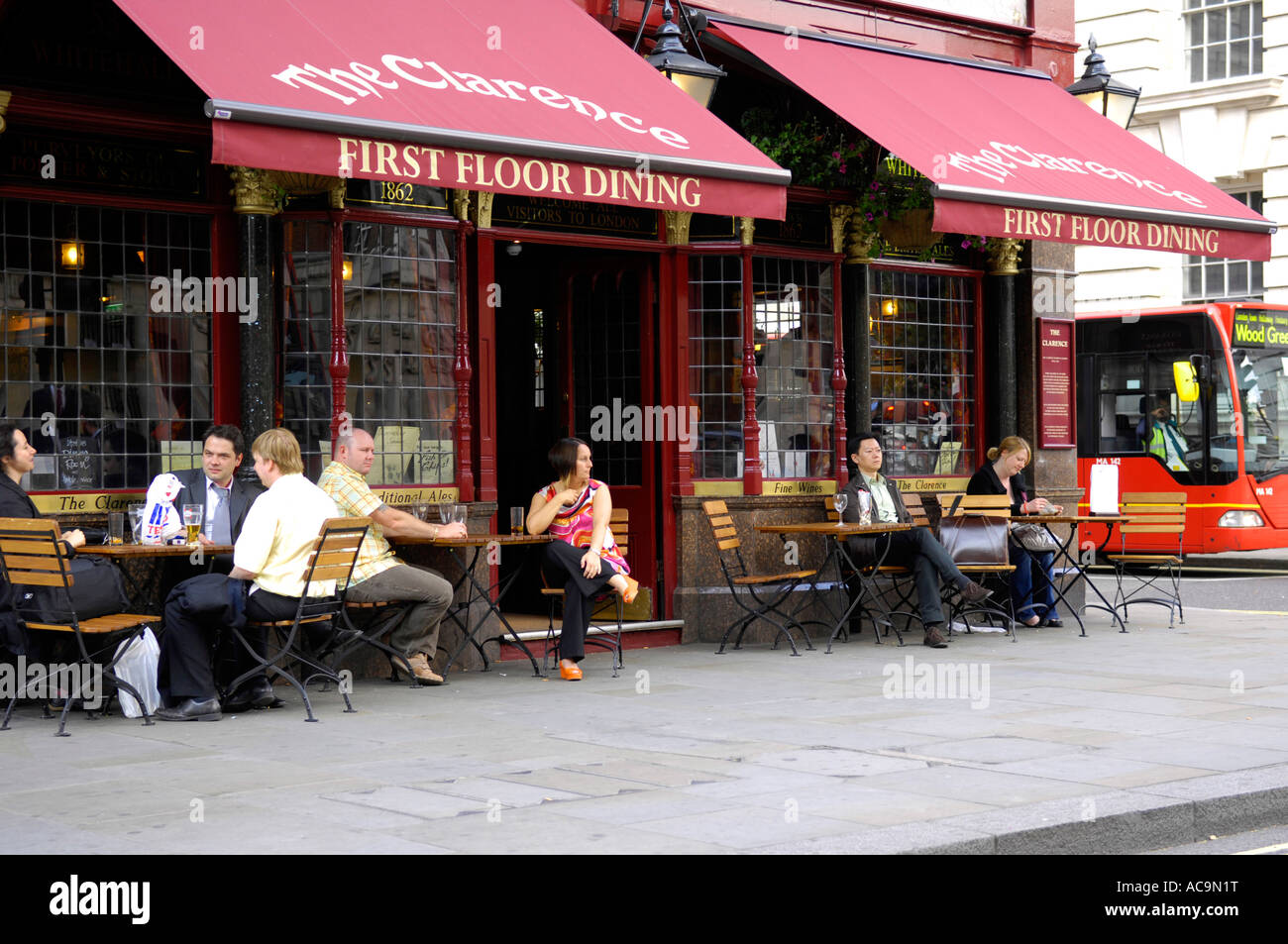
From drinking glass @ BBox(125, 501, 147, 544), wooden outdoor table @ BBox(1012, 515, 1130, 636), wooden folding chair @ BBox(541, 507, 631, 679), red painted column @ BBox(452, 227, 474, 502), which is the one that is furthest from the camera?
wooden outdoor table @ BBox(1012, 515, 1130, 636)

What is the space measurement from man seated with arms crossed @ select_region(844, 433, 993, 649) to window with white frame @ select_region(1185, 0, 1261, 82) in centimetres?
1701

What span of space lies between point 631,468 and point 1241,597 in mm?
7589

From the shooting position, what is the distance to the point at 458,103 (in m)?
9.23

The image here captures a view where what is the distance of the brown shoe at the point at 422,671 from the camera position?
10.1 metres

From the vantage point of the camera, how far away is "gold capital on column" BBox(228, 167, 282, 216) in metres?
10.1

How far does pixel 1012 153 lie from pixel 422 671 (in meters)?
5.93

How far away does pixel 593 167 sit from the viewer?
9445 millimetres

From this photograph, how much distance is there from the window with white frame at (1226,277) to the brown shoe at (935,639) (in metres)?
15.9

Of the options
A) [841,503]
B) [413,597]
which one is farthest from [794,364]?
[413,597]

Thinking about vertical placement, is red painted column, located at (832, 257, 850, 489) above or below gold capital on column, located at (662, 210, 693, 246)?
below

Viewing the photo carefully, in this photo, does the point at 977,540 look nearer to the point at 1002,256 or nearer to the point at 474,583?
the point at 1002,256

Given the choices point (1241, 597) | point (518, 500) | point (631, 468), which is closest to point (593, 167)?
point (631, 468)

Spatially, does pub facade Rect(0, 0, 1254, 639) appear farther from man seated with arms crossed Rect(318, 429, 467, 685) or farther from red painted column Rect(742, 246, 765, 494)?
man seated with arms crossed Rect(318, 429, 467, 685)

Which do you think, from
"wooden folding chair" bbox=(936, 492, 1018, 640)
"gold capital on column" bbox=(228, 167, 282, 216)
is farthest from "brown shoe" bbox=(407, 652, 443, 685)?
"wooden folding chair" bbox=(936, 492, 1018, 640)
